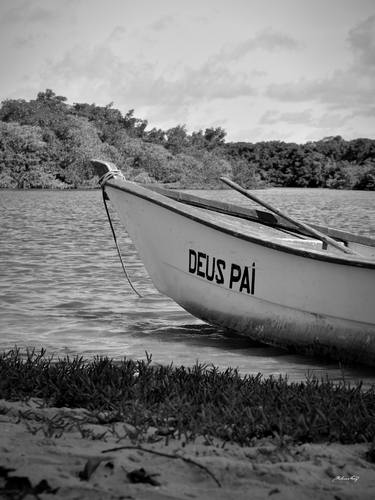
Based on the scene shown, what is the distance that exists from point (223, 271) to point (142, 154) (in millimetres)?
68737

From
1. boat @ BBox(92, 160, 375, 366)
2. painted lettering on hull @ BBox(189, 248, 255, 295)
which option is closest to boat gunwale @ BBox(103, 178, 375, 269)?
boat @ BBox(92, 160, 375, 366)

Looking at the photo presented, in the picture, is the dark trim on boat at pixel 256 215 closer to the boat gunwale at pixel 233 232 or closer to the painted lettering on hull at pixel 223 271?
the boat gunwale at pixel 233 232

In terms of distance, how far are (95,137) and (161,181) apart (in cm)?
908

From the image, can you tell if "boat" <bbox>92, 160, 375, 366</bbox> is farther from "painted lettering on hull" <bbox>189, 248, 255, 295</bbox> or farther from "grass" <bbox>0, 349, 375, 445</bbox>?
"grass" <bbox>0, 349, 375, 445</bbox>

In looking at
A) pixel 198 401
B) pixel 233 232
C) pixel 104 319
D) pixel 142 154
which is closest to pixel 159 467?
pixel 198 401

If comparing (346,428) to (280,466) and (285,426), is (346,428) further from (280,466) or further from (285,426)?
(280,466)

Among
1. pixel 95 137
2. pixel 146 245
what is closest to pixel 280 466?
pixel 146 245

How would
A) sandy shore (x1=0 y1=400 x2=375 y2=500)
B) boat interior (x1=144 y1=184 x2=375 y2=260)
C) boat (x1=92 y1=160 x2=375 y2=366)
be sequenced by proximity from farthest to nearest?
boat interior (x1=144 y1=184 x2=375 y2=260), boat (x1=92 y1=160 x2=375 y2=366), sandy shore (x1=0 y1=400 x2=375 y2=500)

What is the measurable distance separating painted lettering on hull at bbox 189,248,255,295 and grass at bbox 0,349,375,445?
6.72 ft

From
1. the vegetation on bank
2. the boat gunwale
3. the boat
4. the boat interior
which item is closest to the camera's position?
the boat gunwale

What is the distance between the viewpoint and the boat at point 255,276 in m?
6.36

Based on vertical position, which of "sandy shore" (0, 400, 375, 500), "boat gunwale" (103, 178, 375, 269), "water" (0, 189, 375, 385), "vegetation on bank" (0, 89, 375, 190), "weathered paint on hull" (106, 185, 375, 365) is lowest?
"water" (0, 189, 375, 385)

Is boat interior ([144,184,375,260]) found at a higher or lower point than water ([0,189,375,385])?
higher

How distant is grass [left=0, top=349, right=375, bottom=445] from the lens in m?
3.73
